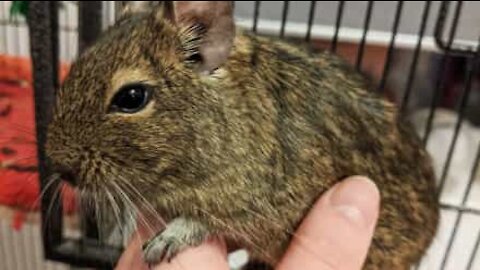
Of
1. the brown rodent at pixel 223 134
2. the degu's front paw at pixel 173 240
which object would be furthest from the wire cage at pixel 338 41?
the degu's front paw at pixel 173 240

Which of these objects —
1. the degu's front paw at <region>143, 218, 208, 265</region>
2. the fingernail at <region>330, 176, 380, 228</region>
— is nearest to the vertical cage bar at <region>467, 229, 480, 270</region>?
the fingernail at <region>330, 176, 380, 228</region>

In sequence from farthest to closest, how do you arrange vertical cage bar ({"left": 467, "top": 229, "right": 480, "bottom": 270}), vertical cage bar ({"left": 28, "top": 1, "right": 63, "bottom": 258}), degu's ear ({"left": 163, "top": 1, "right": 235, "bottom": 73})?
vertical cage bar ({"left": 467, "top": 229, "right": 480, "bottom": 270}) < vertical cage bar ({"left": 28, "top": 1, "right": 63, "bottom": 258}) < degu's ear ({"left": 163, "top": 1, "right": 235, "bottom": 73})

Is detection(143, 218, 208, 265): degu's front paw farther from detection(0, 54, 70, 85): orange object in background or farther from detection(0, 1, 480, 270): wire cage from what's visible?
detection(0, 54, 70, 85): orange object in background

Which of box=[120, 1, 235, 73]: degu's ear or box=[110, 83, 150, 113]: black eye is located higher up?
box=[120, 1, 235, 73]: degu's ear

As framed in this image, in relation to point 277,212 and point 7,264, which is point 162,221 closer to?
point 277,212

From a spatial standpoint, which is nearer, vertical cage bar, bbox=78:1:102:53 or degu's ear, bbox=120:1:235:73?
degu's ear, bbox=120:1:235:73

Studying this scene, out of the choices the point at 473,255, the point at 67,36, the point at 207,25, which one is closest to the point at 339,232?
the point at 207,25

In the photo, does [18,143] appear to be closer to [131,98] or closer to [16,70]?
[16,70]

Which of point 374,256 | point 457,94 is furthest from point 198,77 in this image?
point 457,94
